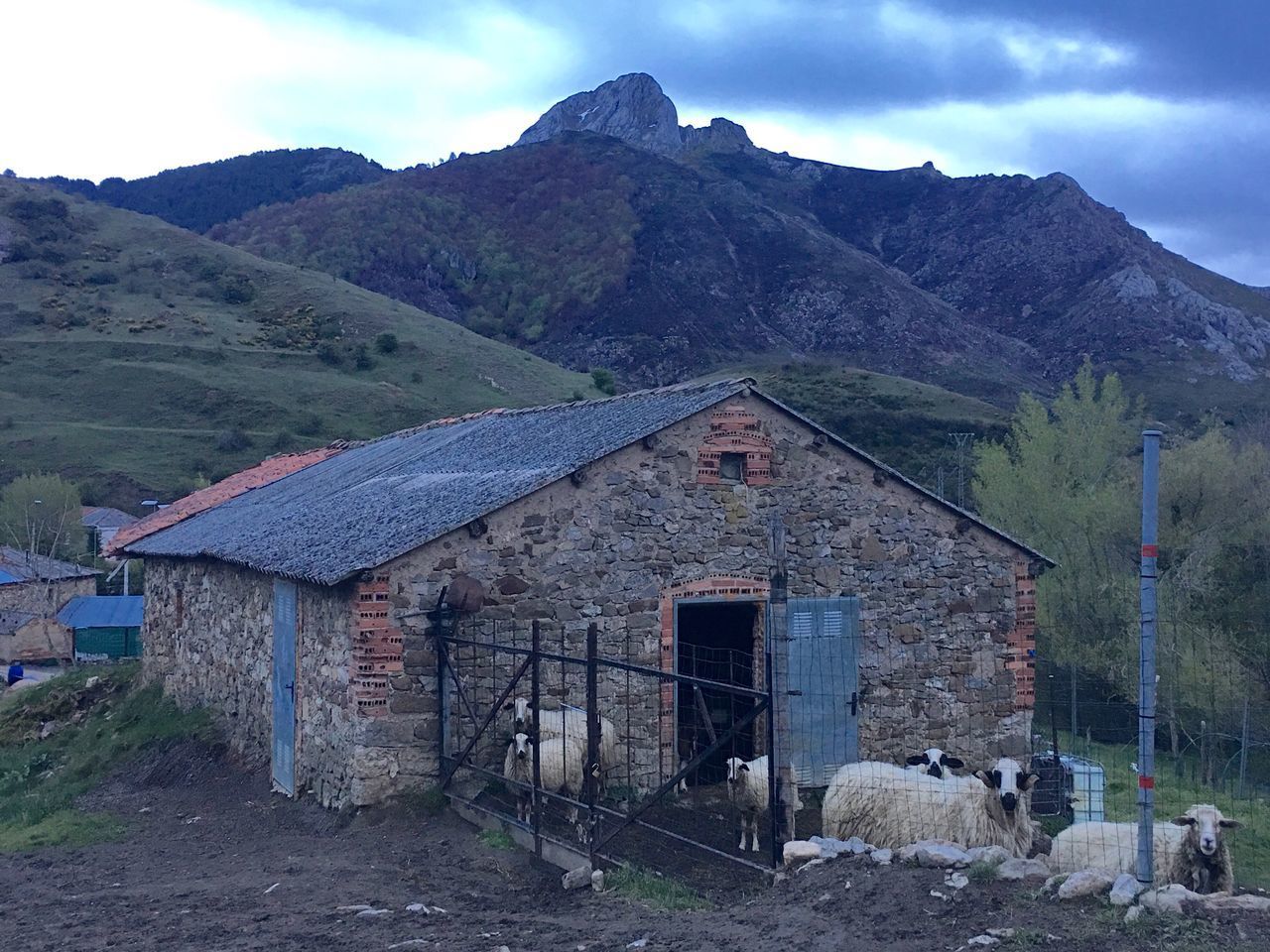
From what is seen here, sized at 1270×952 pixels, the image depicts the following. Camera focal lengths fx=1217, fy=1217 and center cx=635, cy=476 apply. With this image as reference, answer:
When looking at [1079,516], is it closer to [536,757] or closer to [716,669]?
[716,669]

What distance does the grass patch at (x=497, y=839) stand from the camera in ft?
34.8

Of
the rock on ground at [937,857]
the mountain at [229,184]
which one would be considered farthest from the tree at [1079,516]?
the mountain at [229,184]

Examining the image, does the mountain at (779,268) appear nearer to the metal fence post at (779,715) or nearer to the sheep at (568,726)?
the sheep at (568,726)

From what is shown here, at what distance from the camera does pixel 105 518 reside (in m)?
49.2

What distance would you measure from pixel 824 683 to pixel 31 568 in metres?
35.6

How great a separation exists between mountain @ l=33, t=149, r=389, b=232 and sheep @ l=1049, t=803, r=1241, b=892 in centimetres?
13474

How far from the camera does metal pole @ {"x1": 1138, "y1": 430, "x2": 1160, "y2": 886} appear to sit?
6934 millimetres

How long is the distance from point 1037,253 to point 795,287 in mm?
23491

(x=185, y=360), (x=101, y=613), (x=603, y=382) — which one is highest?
(x=185, y=360)

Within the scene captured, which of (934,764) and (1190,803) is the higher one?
(934,764)

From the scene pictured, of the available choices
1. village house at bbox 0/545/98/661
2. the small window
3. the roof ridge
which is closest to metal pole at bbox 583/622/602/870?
the small window

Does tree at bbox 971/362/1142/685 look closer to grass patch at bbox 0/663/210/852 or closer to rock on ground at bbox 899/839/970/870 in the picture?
rock on ground at bbox 899/839/970/870

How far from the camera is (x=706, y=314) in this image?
93.3 metres

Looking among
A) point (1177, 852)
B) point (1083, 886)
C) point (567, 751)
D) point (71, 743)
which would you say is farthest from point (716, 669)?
point (71, 743)
